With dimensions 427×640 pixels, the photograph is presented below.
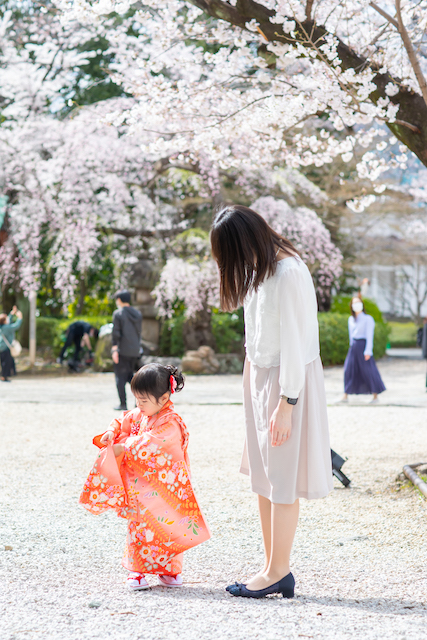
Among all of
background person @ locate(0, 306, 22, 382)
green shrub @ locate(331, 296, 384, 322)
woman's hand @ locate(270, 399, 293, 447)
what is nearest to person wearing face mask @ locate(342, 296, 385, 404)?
background person @ locate(0, 306, 22, 382)

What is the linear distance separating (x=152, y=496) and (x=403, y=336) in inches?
853

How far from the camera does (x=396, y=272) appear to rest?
89.9 feet

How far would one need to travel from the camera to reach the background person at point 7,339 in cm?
1153

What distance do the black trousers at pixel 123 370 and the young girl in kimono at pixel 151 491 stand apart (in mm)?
5162

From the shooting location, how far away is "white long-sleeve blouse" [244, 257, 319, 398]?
2.39 meters

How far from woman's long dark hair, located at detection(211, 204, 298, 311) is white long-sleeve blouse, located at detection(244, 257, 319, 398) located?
0.05 meters

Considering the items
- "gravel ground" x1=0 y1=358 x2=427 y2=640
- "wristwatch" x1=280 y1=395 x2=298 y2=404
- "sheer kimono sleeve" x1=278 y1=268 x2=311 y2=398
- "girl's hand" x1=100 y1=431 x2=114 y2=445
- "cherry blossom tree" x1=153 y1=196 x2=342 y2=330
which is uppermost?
"cherry blossom tree" x1=153 y1=196 x2=342 y2=330

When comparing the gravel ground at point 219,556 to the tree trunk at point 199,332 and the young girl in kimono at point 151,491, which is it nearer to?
the young girl in kimono at point 151,491

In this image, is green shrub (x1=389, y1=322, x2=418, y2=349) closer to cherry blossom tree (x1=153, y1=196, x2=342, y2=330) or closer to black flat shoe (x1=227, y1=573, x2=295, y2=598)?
cherry blossom tree (x1=153, y1=196, x2=342, y2=330)

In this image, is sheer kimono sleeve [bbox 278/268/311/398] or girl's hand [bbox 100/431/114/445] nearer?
sheer kimono sleeve [bbox 278/268/311/398]

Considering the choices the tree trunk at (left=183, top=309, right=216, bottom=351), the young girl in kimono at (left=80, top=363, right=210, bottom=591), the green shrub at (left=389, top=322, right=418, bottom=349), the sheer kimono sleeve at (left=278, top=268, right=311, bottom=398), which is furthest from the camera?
the green shrub at (left=389, top=322, right=418, bottom=349)

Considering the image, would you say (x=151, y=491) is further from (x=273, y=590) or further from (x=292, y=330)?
(x=292, y=330)

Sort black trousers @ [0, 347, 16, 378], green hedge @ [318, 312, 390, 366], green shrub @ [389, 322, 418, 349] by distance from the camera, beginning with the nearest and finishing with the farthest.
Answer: black trousers @ [0, 347, 16, 378] → green hedge @ [318, 312, 390, 366] → green shrub @ [389, 322, 418, 349]

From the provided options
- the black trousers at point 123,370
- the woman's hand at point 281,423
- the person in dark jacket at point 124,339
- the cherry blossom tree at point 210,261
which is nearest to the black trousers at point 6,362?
the cherry blossom tree at point 210,261
